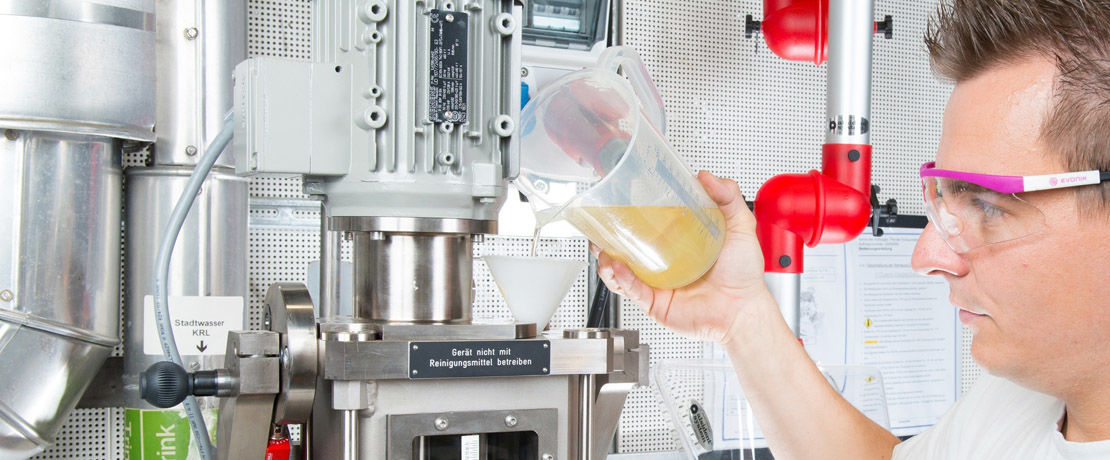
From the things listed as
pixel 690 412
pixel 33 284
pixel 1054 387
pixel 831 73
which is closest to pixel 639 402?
pixel 690 412

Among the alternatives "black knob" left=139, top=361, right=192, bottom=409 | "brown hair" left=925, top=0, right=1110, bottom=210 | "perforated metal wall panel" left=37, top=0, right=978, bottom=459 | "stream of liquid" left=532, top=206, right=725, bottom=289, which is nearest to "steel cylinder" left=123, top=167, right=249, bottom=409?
"perforated metal wall panel" left=37, top=0, right=978, bottom=459

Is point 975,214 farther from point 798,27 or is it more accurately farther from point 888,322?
point 888,322

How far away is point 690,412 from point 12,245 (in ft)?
3.82

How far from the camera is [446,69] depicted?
3.01ft

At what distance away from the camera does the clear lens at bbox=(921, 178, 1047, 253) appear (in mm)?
885

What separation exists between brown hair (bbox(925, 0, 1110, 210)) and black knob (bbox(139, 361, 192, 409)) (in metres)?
0.89

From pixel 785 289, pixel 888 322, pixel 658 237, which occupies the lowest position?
pixel 888 322

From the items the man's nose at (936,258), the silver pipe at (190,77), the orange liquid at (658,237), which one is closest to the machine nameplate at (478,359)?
the orange liquid at (658,237)

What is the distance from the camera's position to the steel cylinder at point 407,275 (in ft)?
3.09

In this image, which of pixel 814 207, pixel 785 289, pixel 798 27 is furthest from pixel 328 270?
pixel 798 27

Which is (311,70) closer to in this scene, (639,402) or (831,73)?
(831,73)

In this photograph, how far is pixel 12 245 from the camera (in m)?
1.30

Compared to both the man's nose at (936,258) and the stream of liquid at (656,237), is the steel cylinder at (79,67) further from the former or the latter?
the man's nose at (936,258)

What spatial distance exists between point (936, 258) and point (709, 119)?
1.00m
